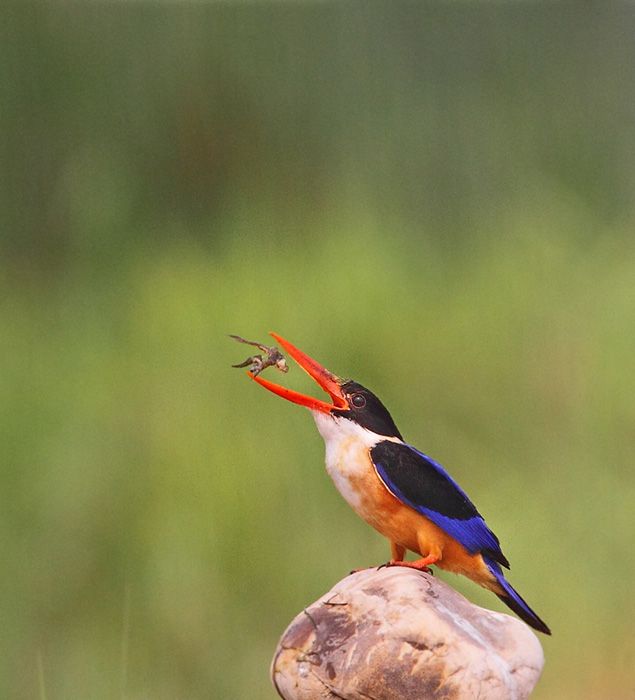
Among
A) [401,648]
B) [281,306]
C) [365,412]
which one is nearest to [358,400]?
[365,412]

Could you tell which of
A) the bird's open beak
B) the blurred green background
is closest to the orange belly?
the bird's open beak

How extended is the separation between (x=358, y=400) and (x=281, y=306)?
69cm

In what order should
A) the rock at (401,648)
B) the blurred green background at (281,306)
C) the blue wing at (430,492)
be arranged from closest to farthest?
the rock at (401,648) < the blue wing at (430,492) < the blurred green background at (281,306)

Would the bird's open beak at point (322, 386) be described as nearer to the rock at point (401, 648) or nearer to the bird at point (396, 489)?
the bird at point (396, 489)

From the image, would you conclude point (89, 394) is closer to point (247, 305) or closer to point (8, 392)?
point (8, 392)

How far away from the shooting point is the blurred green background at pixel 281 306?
2.19m

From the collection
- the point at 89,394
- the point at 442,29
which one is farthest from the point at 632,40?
the point at 89,394

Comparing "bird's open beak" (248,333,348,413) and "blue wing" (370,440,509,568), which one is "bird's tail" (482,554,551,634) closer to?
"blue wing" (370,440,509,568)

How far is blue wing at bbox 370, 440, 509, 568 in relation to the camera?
5.12ft

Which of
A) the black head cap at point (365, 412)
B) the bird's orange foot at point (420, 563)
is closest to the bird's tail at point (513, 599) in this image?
the bird's orange foot at point (420, 563)

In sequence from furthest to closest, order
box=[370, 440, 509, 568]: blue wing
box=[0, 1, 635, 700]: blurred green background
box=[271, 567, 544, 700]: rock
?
box=[0, 1, 635, 700]: blurred green background, box=[370, 440, 509, 568]: blue wing, box=[271, 567, 544, 700]: rock

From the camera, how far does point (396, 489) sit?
1557 mm

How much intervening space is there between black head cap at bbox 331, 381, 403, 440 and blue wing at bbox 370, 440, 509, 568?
3 centimetres

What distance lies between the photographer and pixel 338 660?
4.66ft
